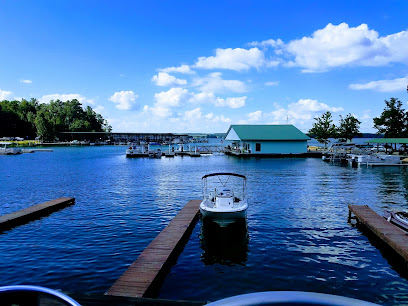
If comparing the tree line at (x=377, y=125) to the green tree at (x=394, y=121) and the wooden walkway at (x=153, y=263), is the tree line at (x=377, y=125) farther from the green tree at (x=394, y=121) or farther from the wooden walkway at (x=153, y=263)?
the wooden walkway at (x=153, y=263)

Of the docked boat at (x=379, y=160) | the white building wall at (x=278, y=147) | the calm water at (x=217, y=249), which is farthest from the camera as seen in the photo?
the white building wall at (x=278, y=147)

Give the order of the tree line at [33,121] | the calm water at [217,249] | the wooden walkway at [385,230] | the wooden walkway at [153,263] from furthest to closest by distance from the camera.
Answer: the tree line at [33,121] → the wooden walkway at [385,230] → the calm water at [217,249] → the wooden walkway at [153,263]

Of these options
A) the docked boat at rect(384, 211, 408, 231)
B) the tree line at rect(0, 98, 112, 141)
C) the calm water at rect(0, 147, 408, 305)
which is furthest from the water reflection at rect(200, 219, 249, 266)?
the tree line at rect(0, 98, 112, 141)

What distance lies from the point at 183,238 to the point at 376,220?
11.2 m

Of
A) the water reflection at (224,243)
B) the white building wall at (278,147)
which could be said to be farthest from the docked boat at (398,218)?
the white building wall at (278,147)

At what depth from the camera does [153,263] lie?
11750 mm

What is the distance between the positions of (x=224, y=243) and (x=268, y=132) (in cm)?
6560

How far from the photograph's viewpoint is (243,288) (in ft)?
36.3

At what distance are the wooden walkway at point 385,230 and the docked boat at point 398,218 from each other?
1.19 ft

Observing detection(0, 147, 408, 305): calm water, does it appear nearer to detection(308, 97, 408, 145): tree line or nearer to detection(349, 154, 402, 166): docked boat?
detection(349, 154, 402, 166): docked boat

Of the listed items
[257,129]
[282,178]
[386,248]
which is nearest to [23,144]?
[257,129]

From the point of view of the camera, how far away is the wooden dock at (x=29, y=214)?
18969mm

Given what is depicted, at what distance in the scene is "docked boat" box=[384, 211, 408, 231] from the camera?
647 inches

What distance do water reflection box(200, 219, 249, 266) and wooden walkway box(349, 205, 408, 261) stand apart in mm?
6500
